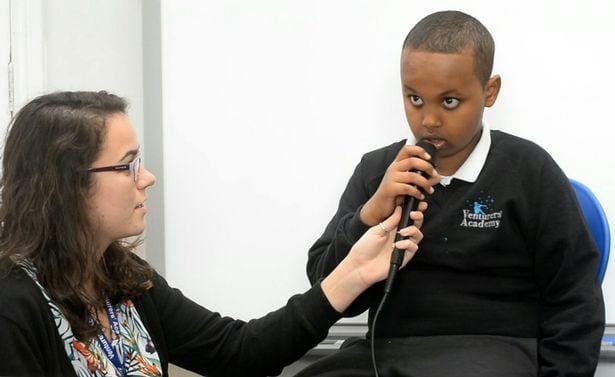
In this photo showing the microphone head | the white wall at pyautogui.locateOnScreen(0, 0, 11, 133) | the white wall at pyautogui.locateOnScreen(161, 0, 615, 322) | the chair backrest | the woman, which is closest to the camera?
the woman

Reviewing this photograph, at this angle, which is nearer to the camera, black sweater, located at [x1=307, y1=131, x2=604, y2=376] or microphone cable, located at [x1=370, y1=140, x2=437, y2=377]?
microphone cable, located at [x1=370, y1=140, x2=437, y2=377]

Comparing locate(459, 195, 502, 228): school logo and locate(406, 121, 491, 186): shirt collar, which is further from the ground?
locate(406, 121, 491, 186): shirt collar

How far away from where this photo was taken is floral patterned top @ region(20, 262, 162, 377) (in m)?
1.42

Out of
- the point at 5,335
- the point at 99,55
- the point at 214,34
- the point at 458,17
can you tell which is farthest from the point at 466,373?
the point at 99,55

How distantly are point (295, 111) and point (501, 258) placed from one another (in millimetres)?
696

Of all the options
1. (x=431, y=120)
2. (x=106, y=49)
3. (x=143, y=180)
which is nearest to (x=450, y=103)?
(x=431, y=120)

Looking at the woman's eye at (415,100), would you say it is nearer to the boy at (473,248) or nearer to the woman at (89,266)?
the boy at (473,248)

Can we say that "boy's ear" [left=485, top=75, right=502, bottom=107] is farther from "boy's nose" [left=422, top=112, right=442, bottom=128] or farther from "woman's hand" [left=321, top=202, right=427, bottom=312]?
"woman's hand" [left=321, top=202, right=427, bottom=312]

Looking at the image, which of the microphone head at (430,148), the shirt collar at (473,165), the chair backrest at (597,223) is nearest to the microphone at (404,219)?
the microphone head at (430,148)

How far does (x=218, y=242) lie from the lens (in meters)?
2.15

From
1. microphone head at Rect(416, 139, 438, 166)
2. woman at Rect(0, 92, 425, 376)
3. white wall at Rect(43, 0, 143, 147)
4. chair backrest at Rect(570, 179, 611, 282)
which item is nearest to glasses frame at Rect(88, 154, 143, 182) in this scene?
woman at Rect(0, 92, 425, 376)

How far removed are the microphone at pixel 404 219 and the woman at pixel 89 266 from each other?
15 mm

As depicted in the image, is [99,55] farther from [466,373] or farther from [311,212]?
[466,373]

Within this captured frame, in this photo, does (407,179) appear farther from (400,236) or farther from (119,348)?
(119,348)
